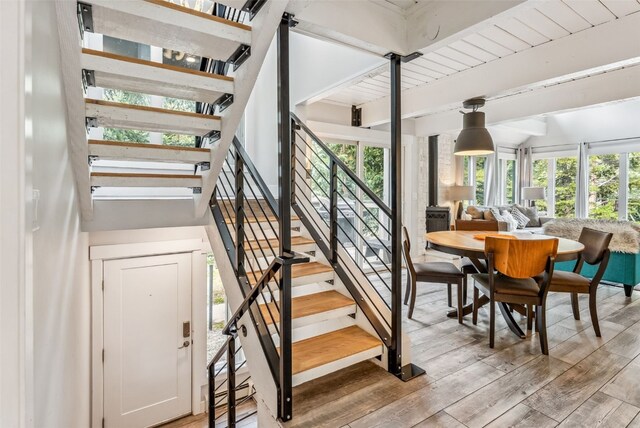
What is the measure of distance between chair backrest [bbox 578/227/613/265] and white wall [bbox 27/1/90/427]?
12.8 ft

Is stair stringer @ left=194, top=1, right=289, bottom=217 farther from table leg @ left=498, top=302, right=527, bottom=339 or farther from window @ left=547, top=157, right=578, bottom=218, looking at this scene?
window @ left=547, top=157, right=578, bottom=218

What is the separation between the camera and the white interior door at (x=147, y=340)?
361 centimetres

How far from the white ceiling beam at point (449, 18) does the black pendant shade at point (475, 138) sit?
1.82m

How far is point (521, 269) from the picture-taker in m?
2.53

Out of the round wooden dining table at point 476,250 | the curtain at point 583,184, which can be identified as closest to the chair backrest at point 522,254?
the round wooden dining table at point 476,250

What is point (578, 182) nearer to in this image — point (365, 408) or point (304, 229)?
point (304, 229)

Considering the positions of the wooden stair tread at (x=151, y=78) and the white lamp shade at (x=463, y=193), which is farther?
the white lamp shade at (x=463, y=193)

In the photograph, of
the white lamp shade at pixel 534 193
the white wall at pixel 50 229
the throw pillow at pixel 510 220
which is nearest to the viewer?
the white wall at pixel 50 229

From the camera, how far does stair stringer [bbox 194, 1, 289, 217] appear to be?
1.50m

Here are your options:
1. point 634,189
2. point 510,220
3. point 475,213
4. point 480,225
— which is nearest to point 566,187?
point 634,189

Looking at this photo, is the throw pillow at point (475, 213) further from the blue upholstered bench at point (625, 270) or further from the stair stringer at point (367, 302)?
the stair stringer at point (367, 302)

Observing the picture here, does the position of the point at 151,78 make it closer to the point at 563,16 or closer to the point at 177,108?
the point at 177,108

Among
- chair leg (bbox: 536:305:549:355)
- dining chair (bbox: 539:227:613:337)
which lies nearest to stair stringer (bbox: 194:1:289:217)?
chair leg (bbox: 536:305:549:355)

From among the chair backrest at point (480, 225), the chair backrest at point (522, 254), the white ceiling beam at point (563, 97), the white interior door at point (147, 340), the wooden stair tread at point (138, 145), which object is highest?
the white ceiling beam at point (563, 97)
